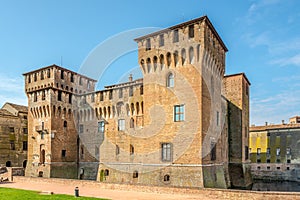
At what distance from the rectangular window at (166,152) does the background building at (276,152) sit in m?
31.5

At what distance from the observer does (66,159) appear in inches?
1361

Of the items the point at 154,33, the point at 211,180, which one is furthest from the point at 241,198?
the point at 154,33

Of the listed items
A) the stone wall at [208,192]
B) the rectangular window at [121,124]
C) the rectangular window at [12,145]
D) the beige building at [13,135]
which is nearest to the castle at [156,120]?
the rectangular window at [121,124]

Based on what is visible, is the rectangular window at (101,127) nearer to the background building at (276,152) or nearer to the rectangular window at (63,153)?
the rectangular window at (63,153)

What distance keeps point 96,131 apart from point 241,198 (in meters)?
23.6

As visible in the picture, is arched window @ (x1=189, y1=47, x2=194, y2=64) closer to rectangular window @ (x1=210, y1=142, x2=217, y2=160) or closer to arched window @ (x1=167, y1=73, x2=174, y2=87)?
arched window @ (x1=167, y1=73, x2=174, y2=87)

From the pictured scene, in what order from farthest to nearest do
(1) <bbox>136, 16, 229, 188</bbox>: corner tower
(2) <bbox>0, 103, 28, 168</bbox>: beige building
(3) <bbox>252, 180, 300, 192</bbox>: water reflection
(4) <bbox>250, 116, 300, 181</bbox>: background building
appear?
(4) <bbox>250, 116, 300, 181</bbox>: background building → (2) <bbox>0, 103, 28, 168</bbox>: beige building → (3) <bbox>252, 180, 300, 192</bbox>: water reflection → (1) <bbox>136, 16, 229, 188</bbox>: corner tower

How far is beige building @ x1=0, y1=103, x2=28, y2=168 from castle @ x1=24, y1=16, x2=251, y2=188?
721 centimetres

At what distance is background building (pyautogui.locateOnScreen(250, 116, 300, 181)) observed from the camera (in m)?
44.2

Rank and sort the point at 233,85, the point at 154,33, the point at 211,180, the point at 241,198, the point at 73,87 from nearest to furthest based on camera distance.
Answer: the point at 241,198, the point at 211,180, the point at 154,33, the point at 233,85, the point at 73,87

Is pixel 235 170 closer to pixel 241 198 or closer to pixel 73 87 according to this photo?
pixel 241 198

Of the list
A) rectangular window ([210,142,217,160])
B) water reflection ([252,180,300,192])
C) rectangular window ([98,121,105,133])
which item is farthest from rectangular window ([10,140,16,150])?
water reflection ([252,180,300,192])

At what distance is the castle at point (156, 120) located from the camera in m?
22.0

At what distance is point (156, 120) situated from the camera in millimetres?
23766
